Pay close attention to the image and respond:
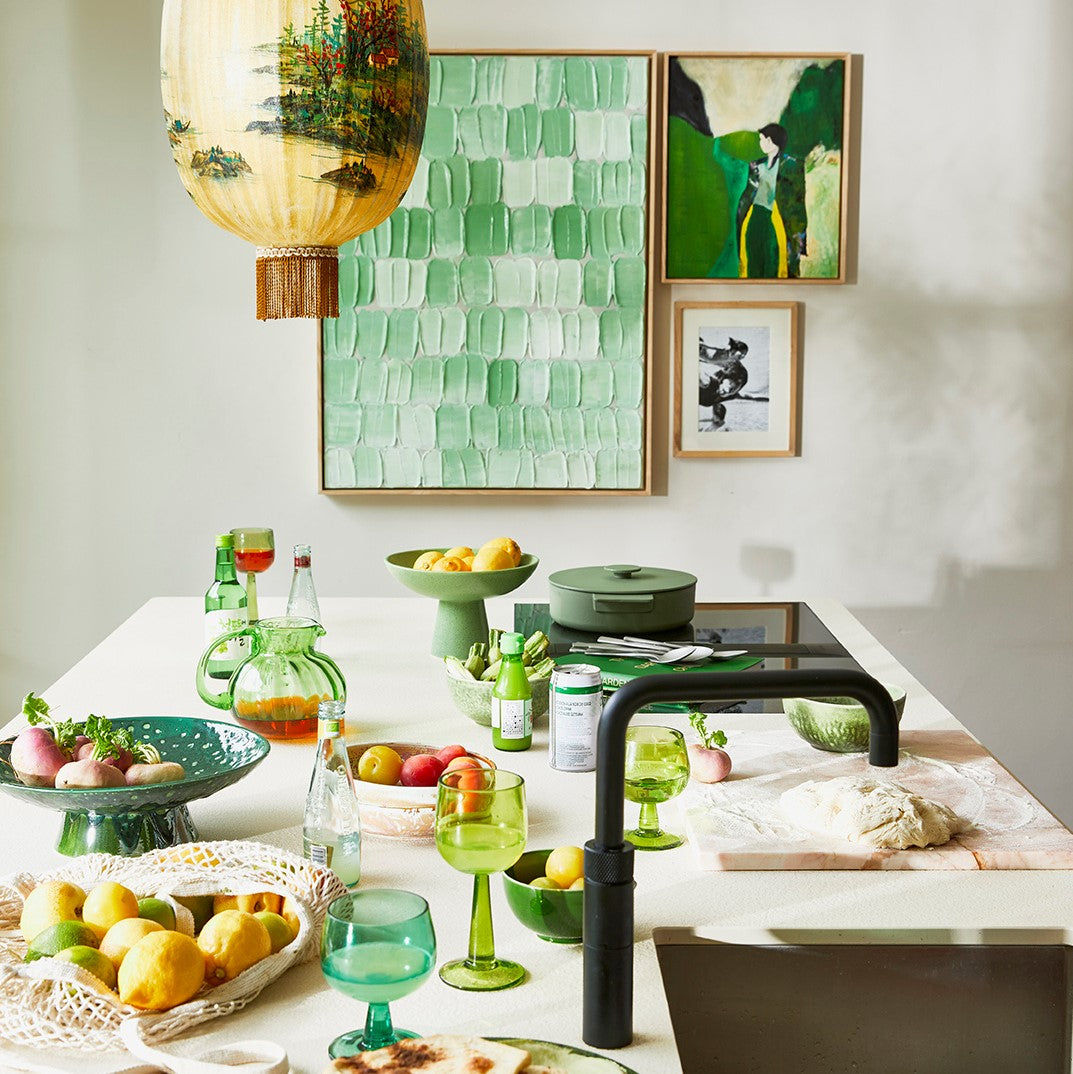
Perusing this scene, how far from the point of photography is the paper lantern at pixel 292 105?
66.2 inches

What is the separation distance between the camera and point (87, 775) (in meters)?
1.33

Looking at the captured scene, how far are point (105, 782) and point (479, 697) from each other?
0.67m

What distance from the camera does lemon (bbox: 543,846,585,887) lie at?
1.21 metres

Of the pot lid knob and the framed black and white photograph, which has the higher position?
the framed black and white photograph

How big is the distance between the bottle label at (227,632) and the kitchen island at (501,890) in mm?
83

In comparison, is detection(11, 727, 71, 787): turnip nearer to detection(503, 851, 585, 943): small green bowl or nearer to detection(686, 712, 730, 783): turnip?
detection(503, 851, 585, 943): small green bowl

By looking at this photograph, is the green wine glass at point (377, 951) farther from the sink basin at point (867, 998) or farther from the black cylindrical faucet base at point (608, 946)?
the sink basin at point (867, 998)

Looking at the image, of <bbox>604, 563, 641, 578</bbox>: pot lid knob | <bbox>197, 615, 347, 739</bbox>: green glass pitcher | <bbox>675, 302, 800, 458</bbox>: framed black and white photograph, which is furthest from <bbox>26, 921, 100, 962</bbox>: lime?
<bbox>675, 302, 800, 458</bbox>: framed black and white photograph

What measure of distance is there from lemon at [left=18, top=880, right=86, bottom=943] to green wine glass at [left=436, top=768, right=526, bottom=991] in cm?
32

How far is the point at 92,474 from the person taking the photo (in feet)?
11.6

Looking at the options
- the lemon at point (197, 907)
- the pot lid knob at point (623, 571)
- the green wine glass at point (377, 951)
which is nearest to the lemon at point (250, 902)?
the lemon at point (197, 907)

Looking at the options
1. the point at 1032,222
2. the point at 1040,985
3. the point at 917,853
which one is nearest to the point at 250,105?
the point at 917,853

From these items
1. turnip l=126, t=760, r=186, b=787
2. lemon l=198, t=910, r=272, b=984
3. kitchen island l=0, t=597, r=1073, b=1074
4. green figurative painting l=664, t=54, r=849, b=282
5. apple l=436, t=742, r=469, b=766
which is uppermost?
green figurative painting l=664, t=54, r=849, b=282

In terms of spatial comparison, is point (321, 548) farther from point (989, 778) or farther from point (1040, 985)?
point (1040, 985)
